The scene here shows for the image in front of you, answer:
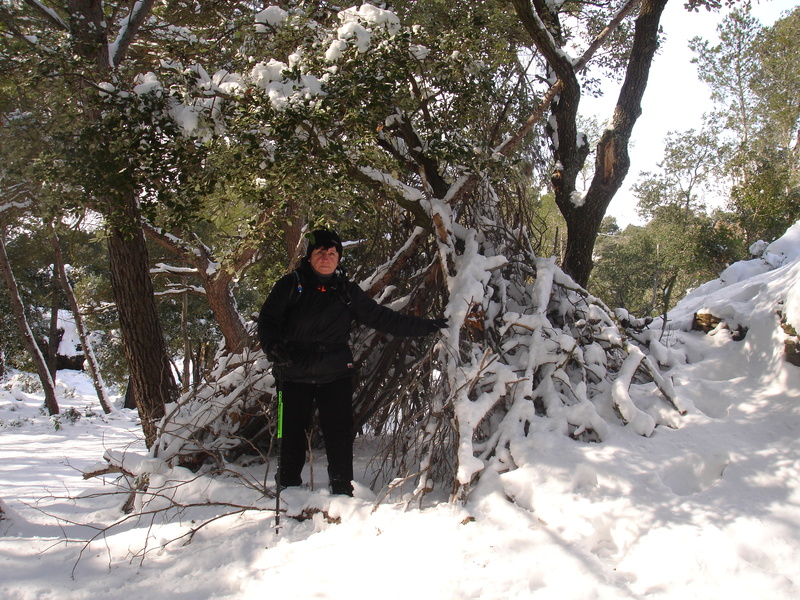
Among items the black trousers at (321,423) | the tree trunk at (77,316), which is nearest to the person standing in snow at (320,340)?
the black trousers at (321,423)

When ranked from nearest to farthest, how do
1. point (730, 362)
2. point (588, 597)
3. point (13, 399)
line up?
1. point (588, 597)
2. point (730, 362)
3. point (13, 399)

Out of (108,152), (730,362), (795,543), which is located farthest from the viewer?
(730,362)

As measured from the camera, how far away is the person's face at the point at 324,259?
3217 mm

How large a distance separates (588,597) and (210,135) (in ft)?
9.72

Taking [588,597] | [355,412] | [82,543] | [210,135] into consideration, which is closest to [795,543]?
[588,597]

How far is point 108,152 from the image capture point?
3.32 metres

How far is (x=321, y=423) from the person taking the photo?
10.7 feet

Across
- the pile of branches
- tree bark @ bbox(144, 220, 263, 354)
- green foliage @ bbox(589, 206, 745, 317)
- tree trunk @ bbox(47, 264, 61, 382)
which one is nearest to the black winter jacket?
the pile of branches

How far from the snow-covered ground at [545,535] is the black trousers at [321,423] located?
221 millimetres

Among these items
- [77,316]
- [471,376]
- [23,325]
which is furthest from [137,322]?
[23,325]

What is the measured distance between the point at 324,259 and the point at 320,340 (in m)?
0.48

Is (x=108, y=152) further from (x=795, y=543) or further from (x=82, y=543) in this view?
(x=795, y=543)

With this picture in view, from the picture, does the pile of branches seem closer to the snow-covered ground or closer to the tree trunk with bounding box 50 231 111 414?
the snow-covered ground

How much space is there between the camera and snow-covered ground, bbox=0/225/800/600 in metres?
2.08
